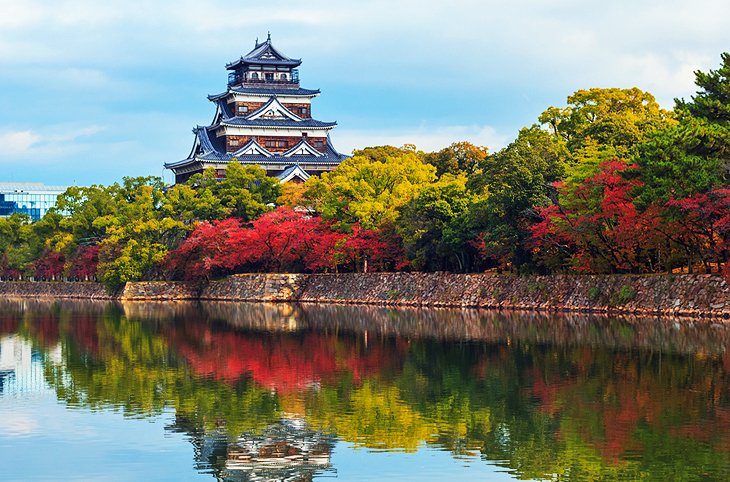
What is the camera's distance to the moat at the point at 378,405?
1363 cm

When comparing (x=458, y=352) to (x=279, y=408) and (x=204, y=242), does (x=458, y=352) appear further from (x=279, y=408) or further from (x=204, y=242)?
(x=204, y=242)

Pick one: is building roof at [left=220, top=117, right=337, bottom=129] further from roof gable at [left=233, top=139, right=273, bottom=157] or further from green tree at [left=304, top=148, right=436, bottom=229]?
green tree at [left=304, top=148, right=436, bottom=229]

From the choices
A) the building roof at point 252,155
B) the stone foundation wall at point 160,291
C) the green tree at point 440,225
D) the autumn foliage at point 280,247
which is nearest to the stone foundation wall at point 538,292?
the green tree at point 440,225

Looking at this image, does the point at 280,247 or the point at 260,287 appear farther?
the point at 260,287

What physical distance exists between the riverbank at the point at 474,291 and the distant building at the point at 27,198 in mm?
91141

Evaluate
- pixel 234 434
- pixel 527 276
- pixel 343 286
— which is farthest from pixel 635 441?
pixel 343 286

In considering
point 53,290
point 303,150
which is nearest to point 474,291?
point 303,150

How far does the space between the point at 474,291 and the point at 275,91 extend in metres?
38.4

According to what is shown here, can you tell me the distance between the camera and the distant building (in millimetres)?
164750

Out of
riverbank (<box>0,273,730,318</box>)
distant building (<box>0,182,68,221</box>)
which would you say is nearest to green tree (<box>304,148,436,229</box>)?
riverbank (<box>0,273,730,318</box>)

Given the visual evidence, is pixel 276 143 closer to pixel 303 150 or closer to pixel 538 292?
pixel 303 150

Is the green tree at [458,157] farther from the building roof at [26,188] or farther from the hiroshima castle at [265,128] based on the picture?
the building roof at [26,188]

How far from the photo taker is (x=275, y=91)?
8225 cm

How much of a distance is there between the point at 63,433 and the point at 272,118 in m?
65.8
